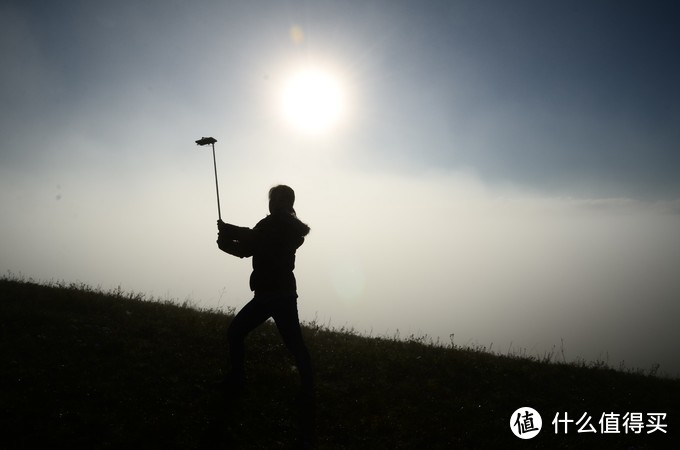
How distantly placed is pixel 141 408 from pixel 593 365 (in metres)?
9.70

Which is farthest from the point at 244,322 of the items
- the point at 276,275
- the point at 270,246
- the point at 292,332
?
the point at 270,246

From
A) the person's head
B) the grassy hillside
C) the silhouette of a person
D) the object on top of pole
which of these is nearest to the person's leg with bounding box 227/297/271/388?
the silhouette of a person

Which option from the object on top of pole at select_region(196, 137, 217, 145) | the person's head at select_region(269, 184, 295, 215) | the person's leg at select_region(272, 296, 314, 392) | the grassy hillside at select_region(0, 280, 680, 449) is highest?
the object on top of pole at select_region(196, 137, 217, 145)

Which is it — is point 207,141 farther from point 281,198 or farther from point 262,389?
point 262,389

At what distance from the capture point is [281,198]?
18.1ft

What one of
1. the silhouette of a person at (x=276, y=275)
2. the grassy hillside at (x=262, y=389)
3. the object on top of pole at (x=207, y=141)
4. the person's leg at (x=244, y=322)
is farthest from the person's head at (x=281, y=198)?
the grassy hillside at (x=262, y=389)

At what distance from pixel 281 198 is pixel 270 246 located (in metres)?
0.77

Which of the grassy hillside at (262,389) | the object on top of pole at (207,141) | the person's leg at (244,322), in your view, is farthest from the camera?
the object on top of pole at (207,141)

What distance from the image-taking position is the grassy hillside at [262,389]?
15.9 feet

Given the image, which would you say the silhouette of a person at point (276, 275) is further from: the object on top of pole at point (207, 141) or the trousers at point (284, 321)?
the object on top of pole at point (207, 141)

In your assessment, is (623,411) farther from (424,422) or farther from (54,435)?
(54,435)

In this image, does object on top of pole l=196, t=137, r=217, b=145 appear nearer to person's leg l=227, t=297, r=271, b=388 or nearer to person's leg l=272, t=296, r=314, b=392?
person's leg l=227, t=297, r=271, b=388

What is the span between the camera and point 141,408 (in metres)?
5.19

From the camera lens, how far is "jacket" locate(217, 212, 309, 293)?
5.23 metres
